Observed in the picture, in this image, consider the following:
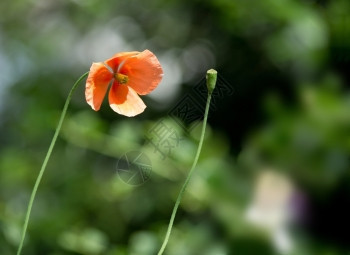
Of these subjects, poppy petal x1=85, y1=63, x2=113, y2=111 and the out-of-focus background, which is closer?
poppy petal x1=85, y1=63, x2=113, y2=111

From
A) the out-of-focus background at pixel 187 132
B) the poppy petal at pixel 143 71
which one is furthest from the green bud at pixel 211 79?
the out-of-focus background at pixel 187 132

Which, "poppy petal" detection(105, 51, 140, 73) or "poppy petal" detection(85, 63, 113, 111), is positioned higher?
"poppy petal" detection(105, 51, 140, 73)

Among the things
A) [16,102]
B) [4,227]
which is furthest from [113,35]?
[4,227]

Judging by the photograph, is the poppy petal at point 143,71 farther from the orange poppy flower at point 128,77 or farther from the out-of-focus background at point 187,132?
the out-of-focus background at point 187,132

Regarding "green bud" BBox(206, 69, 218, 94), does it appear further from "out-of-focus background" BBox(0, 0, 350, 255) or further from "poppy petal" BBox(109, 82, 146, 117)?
"out-of-focus background" BBox(0, 0, 350, 255)

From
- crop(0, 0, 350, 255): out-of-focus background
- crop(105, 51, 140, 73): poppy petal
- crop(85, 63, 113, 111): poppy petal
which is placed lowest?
crop(85, 63, 113, 111): poppy petal

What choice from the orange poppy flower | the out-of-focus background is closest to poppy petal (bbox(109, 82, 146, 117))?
the orange poppy flower

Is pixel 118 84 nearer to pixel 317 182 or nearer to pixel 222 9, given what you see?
pixel 317 182

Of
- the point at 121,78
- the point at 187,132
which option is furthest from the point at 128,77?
the point at 187,132

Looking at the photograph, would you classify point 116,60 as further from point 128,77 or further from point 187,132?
point 187,132
